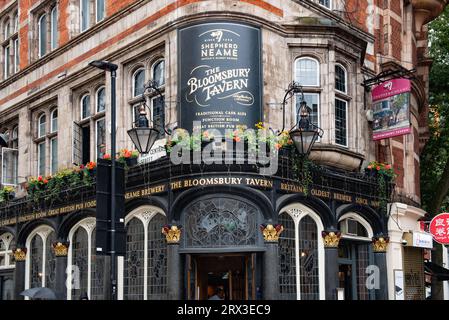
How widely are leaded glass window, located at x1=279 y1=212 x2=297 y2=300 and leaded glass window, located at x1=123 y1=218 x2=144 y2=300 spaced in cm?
360

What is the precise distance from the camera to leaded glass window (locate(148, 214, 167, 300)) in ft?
61.1

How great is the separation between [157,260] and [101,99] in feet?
20.2

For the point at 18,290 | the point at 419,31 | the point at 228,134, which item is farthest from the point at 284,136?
the point at 419,31

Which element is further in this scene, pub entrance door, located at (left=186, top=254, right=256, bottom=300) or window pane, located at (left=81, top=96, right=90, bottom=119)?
window pane, located at (left=81, top=96, right=90, bottom=119)

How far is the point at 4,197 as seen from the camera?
86.4ft

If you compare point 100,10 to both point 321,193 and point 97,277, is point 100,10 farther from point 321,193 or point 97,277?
point 321,193

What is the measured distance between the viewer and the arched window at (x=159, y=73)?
20.1 meters

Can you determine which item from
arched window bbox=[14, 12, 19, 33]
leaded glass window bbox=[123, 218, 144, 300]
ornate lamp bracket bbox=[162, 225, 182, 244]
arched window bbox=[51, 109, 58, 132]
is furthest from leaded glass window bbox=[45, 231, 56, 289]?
arched window bbox=[14, 12, 19, 33]

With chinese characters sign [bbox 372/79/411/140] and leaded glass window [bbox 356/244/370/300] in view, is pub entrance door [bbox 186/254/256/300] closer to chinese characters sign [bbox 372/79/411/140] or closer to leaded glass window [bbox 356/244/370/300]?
leaded glass window [bbox 356/244/370/300]

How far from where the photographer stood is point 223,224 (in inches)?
702

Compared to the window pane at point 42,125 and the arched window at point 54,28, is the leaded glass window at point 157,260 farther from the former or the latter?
the arched window at point 54,28

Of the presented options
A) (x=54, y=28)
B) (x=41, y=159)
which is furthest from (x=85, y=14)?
(x=41, y=159)
